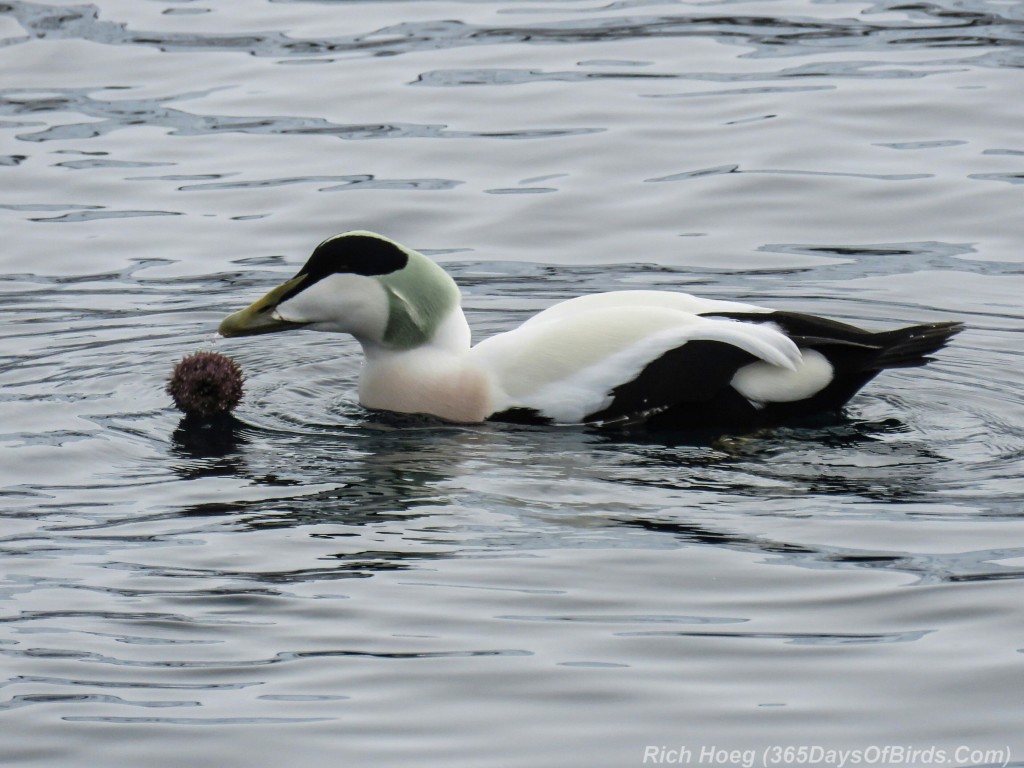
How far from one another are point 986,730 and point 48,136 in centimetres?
920

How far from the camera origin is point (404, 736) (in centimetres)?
452

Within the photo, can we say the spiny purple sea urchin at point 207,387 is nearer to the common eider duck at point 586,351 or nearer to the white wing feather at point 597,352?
the common eider duck at point 586,351

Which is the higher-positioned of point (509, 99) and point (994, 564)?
point (509, 99)

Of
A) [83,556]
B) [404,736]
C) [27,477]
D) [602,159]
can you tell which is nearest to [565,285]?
[602,159]

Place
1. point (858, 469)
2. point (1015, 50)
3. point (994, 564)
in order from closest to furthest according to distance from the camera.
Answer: point (994, 564), point (858, 469), point (1015, 50)

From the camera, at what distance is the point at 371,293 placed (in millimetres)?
7133

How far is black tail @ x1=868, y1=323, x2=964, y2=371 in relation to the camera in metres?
6.85

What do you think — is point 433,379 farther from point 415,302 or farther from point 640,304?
point 640,304

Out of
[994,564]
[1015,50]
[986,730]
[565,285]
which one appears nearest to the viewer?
[986,730]

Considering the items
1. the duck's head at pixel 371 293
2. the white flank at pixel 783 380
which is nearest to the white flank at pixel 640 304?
the white flank at pixel 783 380

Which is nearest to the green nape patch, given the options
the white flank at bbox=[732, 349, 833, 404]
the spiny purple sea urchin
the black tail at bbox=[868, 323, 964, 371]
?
the spiny purple sea urchin

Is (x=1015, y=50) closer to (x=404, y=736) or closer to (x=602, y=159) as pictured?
(x=602, y=159)

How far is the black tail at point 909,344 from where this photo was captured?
685cm

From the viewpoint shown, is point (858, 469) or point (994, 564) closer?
point (994, 564)
